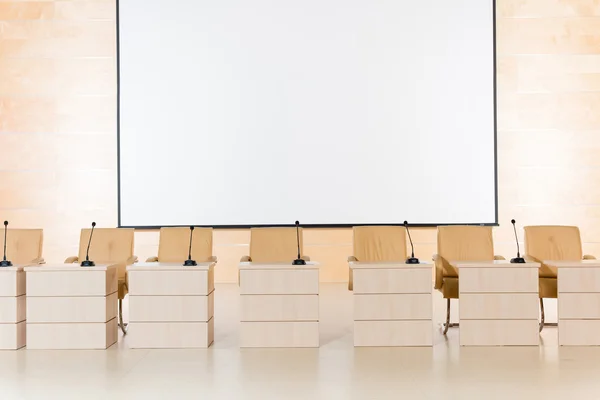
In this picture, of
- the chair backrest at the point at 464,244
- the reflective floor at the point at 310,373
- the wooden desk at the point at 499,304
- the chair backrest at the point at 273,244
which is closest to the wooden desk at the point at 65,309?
the reflective floor at the point at 310,373

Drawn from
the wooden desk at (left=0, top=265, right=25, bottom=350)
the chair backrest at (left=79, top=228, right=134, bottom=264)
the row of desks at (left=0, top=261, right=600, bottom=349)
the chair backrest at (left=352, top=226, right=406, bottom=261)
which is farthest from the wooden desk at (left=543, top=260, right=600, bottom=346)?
the wooden desk at (left=0, top=265, right=25, bottom=350)

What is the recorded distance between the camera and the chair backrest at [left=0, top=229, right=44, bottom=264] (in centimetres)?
638

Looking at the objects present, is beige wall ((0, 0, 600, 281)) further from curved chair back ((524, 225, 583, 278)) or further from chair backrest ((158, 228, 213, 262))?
curved chair back ((524, 225, 583, 278))

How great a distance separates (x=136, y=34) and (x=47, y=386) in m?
5.78

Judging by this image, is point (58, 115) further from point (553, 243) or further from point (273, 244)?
point (553, 243)

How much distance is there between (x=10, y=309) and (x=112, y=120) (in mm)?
4230

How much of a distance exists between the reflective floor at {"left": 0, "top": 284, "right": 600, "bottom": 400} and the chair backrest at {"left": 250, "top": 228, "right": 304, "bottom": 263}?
1.16 m

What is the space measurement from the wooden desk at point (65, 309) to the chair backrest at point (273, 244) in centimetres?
172

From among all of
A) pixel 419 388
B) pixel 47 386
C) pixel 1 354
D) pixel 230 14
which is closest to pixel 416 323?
pixel 419 388

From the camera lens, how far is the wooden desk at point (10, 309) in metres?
5.16

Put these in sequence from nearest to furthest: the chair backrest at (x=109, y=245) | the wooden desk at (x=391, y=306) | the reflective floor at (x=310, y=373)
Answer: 1. the reflective floor at (x=310, y=373)
2. the wooden desk at (x=391, y=306)
3. the chair backrest at (x=109, y=245)

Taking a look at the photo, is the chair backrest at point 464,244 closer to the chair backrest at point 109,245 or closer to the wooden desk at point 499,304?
the wooden desk at point 499,304

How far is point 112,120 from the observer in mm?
8898

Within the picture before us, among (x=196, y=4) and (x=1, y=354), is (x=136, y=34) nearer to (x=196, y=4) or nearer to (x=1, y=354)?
(x=196, y=4)
